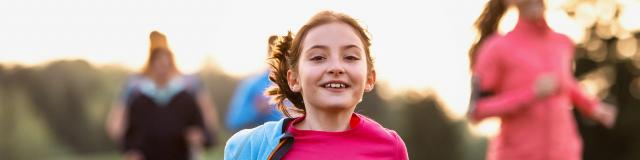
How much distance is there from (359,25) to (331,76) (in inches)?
14.1


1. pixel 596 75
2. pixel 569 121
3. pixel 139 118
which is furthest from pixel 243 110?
pixel 596 75

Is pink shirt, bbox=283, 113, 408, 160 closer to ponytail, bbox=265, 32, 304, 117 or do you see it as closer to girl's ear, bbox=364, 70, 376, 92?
girl's ear, bbox=364, 70, 376, 92

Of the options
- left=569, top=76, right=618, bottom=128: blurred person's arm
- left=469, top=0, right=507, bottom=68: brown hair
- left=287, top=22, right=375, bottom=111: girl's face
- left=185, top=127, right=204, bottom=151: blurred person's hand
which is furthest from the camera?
left=185, top=127, right=204, bottom=151: blurred person's hand

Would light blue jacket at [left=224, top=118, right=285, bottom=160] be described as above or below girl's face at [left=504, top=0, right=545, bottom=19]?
above

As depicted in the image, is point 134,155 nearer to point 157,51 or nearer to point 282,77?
point 157,51

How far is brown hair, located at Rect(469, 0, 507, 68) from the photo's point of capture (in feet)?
30.6

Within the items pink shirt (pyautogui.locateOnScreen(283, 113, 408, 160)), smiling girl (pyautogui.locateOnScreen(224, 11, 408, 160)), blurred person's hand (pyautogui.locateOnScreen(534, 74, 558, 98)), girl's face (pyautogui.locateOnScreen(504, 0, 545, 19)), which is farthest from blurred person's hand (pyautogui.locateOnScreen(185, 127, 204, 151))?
pink shirt (pyautogui.locateOnScreen(283, 113, 408, 160))

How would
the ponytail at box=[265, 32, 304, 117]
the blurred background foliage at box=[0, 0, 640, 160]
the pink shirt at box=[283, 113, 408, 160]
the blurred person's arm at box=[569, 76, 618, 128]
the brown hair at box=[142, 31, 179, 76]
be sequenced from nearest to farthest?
the pink shirt at box=[283, 113, 408, 160]
the ponytail at box=[265, 32, 304, 117]
the blurred person's arm at box=[569, 76, 618, 128]
the brown hair at box=[142, 31, 179, 76]
the blurred background foliage at box=[0, 0, 640, 160]

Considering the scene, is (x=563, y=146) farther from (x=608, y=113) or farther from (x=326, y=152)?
(x=326, y=152)

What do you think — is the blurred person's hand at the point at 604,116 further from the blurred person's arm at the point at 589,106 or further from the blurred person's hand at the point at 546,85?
the blurred person's hand at the point at 546,85

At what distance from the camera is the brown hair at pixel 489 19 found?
9312mm

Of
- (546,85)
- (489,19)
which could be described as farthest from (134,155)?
(546,85)

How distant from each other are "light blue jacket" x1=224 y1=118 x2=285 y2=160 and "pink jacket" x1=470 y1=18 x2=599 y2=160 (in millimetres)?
2838

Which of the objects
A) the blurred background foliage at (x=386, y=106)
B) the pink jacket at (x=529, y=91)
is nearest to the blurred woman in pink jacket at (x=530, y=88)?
the pink jacket at (x=529, y=91)
